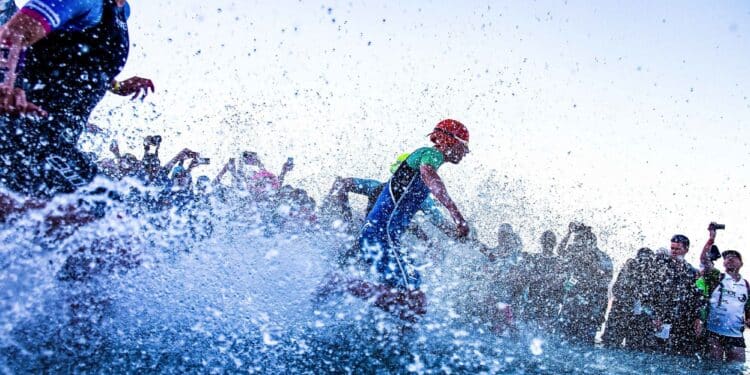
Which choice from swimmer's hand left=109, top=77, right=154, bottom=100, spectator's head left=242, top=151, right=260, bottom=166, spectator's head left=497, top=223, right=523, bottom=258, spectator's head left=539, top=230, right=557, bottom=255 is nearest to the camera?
swimmer's hand left=109, top=77, right=154, bottom=100

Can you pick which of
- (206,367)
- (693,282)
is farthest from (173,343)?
(693,282)

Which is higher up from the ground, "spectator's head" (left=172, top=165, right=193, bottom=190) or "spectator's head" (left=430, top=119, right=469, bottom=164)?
"spectator's head" (left=430, top=119, right=469, bottom=164)

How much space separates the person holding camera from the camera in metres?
5.68

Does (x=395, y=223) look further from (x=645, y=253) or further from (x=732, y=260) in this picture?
(x=732, y=260)

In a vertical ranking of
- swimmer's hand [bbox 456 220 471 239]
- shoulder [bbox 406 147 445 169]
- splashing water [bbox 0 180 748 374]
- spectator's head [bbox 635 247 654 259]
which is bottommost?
splashing water [bbox 0 180 748 374]

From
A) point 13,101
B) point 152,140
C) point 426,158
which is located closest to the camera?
point 13,101

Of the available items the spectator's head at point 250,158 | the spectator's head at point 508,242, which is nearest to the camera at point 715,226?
the spectator's head at point 508,242

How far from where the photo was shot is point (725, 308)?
19.0 feet

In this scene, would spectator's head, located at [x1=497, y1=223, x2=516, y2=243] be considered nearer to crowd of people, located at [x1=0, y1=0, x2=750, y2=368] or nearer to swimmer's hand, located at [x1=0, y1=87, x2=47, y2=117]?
crowd of people, located at [x1=0, y1=0, x2=750, y2=368]

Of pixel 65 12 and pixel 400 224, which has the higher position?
pixel 65 12

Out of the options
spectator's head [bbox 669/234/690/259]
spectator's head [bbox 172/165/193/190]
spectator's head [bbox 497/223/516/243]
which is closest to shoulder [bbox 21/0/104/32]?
spectator's head [bbox 172/165/193/190]

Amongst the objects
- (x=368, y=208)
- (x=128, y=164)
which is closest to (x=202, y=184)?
(x=128, y=164)

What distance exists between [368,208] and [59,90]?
2514 millimetres

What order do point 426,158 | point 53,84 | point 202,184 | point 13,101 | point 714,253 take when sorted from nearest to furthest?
point 13,101 → point 53,84 → point 426,158 → point 714,253 → point 202,184
